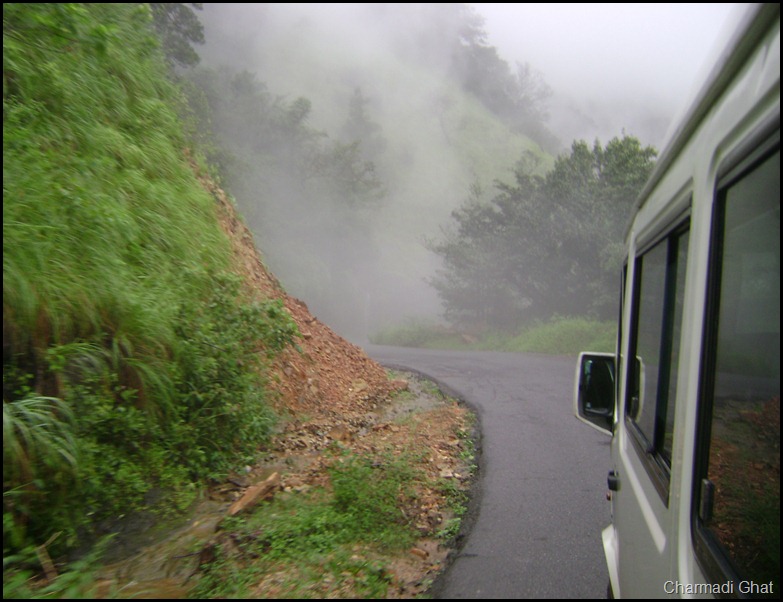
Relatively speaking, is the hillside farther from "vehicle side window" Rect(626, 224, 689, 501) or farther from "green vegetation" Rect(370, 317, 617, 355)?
"green vegetation" Rect(370, 317, 617, 355)

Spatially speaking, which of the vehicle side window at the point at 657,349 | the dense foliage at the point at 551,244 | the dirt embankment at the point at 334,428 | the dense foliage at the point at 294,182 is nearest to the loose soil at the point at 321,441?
the dirt embankment at the point at 334,428

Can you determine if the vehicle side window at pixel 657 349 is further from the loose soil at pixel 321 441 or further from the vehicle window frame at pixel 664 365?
the loose soil at pixel 321 441

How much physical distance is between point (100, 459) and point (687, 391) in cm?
356

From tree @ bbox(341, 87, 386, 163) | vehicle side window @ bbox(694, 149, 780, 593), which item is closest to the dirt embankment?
vehicle side window @ bbox(694, 149, 780, 593)

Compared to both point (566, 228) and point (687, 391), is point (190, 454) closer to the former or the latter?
point (687, 391)

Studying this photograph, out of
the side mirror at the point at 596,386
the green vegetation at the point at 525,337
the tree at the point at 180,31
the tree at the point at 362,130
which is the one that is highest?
the tree at the point at 362,130

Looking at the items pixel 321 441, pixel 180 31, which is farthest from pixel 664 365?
pixel 180 31

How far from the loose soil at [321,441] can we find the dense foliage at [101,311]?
0.38m

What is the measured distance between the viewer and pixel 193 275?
238 inches

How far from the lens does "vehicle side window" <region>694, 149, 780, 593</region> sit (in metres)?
1.18

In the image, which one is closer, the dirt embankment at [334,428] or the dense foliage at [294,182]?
the dirt embankment at [334,428]

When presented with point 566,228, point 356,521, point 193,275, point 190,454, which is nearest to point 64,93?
point 193,275

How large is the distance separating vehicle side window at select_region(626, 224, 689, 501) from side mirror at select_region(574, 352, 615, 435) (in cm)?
28

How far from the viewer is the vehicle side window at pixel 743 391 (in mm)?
1183
